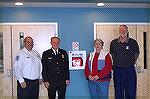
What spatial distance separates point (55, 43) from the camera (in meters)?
1.28

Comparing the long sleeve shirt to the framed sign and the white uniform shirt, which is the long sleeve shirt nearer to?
the framed sign

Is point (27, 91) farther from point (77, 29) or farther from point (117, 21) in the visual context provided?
point (117, 21)

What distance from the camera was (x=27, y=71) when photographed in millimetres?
1370

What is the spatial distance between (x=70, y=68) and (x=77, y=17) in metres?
0.34

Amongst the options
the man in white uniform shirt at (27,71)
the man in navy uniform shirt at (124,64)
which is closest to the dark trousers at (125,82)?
the man in navy uniform shirt at (124,64)

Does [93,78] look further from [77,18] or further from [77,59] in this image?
[77,18]

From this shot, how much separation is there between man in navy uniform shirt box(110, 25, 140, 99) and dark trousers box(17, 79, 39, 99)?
44cm

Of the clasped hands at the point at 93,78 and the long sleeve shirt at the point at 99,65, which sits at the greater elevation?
the long sleeve shirt at the point at 99,65

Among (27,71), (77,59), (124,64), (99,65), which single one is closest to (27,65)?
(27,71)

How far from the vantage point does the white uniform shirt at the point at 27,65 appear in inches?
52.0

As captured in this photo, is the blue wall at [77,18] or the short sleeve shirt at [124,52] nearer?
the blue wall at [77,18]

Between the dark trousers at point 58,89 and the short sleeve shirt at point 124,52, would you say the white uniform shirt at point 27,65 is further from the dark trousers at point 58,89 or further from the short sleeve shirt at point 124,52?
the short sleeve shirt at point 124,52

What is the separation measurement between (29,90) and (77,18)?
53 cm

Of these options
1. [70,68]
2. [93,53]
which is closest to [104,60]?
[93,53]
